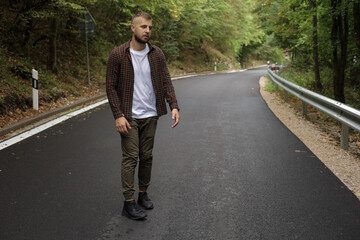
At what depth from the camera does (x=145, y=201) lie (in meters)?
3.71

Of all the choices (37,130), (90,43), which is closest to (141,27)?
(37,130)

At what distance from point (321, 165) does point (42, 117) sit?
6361 millimetres

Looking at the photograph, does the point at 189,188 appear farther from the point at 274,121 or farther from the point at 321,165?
the point at 274,121

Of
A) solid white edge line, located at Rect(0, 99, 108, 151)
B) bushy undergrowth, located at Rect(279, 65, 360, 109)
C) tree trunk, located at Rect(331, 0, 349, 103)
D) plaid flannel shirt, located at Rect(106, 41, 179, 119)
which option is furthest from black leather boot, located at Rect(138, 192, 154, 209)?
bushy undergrowth, located at Rect(279, 65, 360, 109)

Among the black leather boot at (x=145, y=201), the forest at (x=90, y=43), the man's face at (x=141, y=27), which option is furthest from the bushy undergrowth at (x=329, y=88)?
the man's face at (x=141, y=27)

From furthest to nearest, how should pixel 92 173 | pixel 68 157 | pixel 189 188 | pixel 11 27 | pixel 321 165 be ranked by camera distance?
pixel 11 27 < pixel 68 157 < pixel 321 165 < pixel 92 173 < pixel 189 188

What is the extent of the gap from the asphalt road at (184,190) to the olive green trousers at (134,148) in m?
0.35

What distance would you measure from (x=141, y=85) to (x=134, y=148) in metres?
0.62

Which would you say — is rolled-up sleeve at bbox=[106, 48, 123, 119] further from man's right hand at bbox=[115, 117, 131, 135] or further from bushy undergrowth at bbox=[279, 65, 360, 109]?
bushy undergrowth at bbox=[279, 65, 360, 109]

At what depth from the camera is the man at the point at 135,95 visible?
3.39 meters

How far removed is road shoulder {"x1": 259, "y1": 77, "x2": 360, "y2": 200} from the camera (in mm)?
4554

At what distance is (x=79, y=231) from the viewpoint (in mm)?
3160

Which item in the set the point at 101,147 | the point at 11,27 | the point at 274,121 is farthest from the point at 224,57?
the point at 101,147

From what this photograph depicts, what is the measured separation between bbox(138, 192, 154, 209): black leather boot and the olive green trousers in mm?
235
